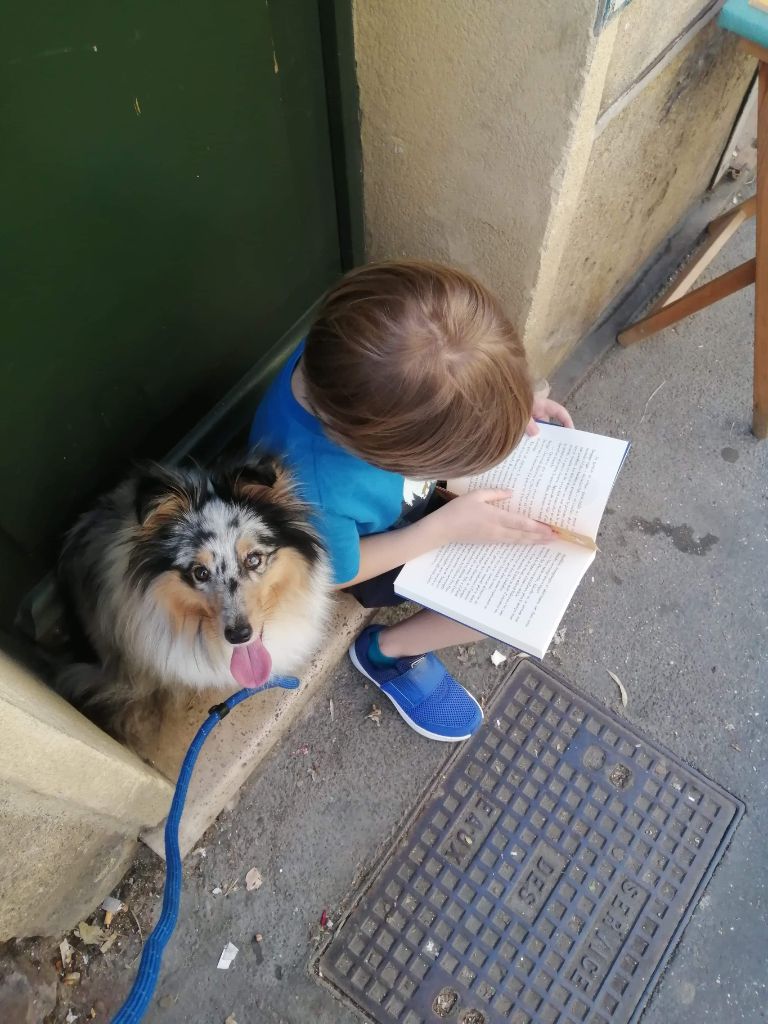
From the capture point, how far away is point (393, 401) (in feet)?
4.39

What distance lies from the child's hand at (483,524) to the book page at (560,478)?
86 millimetres

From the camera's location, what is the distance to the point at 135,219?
1562mm

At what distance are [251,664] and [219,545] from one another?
347 mm

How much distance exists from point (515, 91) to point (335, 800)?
197 centimetres

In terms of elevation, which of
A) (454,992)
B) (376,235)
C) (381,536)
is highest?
(376,235)

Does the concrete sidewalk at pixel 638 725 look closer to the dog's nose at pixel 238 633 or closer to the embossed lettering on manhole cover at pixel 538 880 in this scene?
the embossed lettering on manhole cover at pixel 538 880

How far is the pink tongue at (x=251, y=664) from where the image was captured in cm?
160

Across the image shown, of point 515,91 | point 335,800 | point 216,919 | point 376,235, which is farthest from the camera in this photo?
point 376,235

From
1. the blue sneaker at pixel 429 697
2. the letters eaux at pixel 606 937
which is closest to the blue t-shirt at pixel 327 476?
the blue sneaker at pixel 429 697

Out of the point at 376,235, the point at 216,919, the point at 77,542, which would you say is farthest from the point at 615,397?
the point at 216,919

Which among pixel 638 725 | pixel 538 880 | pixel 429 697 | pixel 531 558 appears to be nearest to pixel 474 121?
pixel 531 558

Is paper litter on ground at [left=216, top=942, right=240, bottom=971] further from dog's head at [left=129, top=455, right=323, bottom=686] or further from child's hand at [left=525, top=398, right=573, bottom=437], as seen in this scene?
child's hand at [left=525, top=398, right=573, bottom=437]

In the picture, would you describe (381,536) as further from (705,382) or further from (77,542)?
(705,382)

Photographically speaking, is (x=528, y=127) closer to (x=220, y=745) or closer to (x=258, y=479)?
(x=258, y=479)
